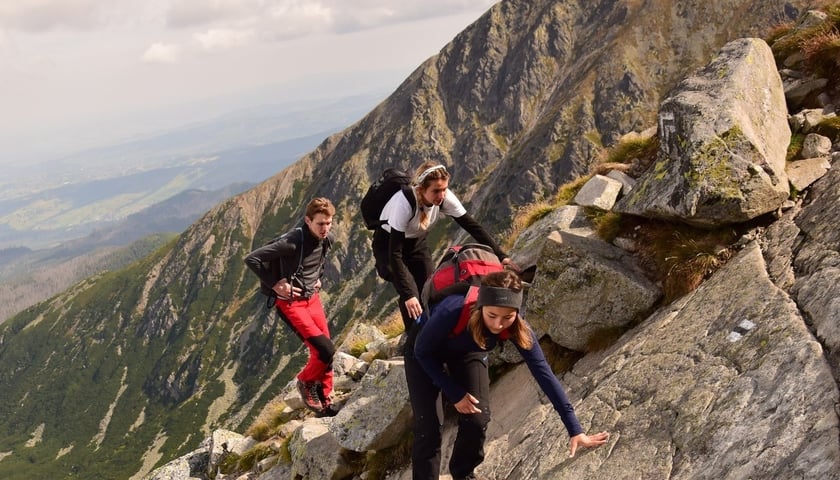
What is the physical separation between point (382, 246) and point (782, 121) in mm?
9079

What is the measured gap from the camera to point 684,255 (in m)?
9.19

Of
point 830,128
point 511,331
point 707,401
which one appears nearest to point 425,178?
point 511,331

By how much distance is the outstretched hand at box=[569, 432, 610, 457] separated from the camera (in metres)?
6.96

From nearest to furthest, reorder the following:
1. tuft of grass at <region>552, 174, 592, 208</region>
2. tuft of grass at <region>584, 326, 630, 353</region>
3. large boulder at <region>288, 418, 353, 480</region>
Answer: tuft of grass at <region>584, 326, 630, 353</region> → large boulder at <region>288, 418, 353, 480</region> → tuft of grass at <region>552, 174, 592, 208</region>

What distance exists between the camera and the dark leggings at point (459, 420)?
7840 millimetres

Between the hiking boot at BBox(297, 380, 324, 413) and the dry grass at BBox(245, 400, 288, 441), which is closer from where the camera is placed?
the hiking boot at BBox(297, 380, 324, 413)

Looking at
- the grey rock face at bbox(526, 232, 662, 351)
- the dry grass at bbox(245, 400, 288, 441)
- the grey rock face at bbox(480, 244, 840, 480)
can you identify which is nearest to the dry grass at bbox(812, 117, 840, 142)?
the grey rock face at bbox(480, 244, 840, 480)

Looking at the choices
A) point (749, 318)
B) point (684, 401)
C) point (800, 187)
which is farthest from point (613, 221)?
point (684, 401)

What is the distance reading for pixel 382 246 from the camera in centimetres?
1056

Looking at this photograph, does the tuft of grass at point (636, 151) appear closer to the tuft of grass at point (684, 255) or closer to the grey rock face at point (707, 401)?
the tuft of grass at point (684, 255)

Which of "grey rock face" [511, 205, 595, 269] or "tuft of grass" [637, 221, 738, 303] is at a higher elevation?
"grey rock face" [511, 205, 595, 269]

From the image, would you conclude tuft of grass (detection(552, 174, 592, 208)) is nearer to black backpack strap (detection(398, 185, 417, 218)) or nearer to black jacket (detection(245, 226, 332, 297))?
black backpack strap (detection(398, 185, 417, 218))

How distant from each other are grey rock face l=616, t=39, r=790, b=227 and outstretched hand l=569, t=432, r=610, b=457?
4.54 meters

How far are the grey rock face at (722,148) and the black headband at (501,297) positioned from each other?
178 inches
